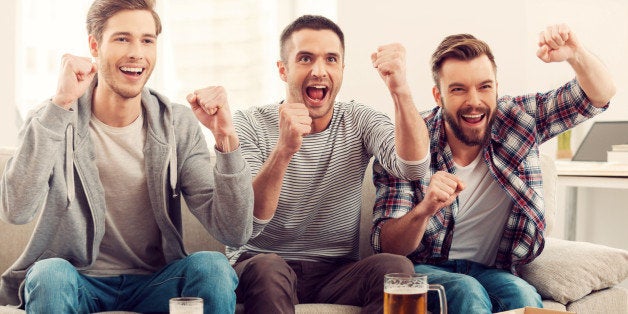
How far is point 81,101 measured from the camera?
229cm

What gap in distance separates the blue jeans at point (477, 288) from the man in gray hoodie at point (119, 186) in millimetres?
540

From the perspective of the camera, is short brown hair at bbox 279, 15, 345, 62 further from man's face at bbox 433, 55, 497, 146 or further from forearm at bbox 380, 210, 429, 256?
forearm at bbox 380, 210, 429, 256

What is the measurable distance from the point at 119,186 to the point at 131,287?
274mm

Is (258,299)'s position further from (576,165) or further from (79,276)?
(576,165)

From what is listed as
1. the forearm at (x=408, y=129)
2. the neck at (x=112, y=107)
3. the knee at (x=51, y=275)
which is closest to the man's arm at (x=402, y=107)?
the forearm at (x=408, y=129)

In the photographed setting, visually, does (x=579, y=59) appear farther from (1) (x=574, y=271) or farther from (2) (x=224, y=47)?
(2) (x=224, y=47)

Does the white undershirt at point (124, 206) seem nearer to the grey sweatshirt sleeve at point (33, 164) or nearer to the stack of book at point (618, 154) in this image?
the grey sweatshirt sleeve at point (33, 164)

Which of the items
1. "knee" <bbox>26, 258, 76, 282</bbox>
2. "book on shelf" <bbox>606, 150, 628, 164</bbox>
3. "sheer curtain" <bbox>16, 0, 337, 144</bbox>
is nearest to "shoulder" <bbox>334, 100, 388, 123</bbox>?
"knee" <bbox>26, 258, 76, 282</bbox>

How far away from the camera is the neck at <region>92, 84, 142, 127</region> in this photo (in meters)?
2.30

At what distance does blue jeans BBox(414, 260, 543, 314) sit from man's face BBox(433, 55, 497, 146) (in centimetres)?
38

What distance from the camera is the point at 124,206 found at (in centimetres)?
228

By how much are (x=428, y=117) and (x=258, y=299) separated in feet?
2.79

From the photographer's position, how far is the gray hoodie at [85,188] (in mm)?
2080

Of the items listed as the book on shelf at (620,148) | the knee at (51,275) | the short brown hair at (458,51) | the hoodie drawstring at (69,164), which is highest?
the short brown hair at (458,51)
